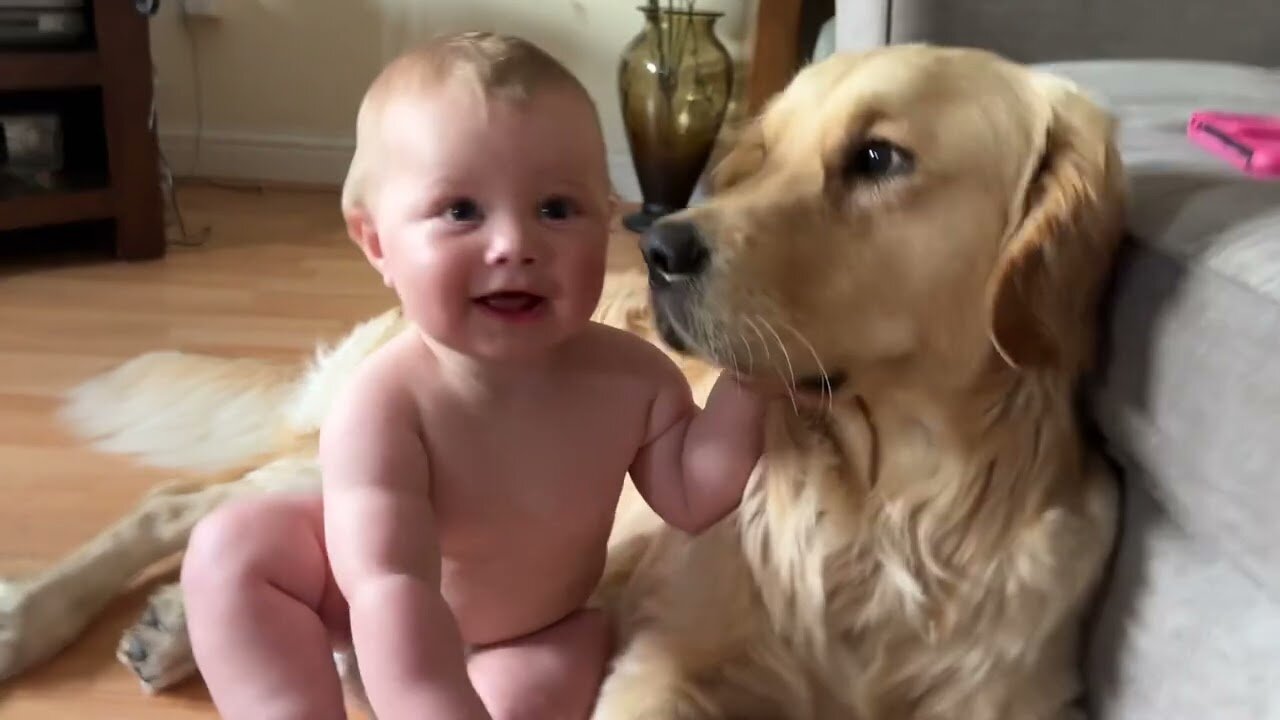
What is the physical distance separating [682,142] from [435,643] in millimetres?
2215

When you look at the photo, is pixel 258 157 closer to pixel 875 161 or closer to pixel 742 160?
pixel 742 160

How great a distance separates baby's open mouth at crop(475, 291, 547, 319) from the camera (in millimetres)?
883

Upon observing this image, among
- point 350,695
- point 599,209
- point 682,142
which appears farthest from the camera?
point 682,142

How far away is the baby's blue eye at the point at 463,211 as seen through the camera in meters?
0.86

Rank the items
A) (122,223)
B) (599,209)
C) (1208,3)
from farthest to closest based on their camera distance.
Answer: (122,223), (1208,3), (599,209)

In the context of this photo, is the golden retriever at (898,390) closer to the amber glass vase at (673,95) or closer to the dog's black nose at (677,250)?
the dog's black nose at (677,250)

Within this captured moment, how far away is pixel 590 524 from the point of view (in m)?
1.00

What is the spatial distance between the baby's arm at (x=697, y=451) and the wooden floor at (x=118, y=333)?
49 cm

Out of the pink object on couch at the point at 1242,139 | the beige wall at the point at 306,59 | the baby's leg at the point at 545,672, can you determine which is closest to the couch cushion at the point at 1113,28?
the pink object on couch at the point at 1242,139

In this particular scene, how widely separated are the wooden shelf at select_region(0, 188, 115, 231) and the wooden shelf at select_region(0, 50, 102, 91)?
22 centimetres

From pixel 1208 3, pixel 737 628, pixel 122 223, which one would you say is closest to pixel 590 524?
pixel 737 628

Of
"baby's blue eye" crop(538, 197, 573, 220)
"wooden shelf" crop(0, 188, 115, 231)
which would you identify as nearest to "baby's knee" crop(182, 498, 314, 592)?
"baby's blue eye" crop(538, 197, 573, 220)

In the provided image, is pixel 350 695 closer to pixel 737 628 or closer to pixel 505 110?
pixel 737 628

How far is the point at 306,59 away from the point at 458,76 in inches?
98.0
